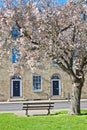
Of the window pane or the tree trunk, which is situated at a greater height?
the window pane

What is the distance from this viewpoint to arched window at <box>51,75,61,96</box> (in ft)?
159

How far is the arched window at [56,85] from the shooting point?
48531 millimetres

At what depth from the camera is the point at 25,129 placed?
1455 centimetres

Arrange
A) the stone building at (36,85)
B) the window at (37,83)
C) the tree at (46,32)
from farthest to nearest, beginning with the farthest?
the window at (37,83) < the stone building at (36,85) < the tree at (46,32)

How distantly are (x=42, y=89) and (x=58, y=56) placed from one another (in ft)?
88.1

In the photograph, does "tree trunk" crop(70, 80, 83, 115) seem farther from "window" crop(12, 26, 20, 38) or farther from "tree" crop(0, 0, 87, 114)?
"window" crop(12, 26, 20, 38)

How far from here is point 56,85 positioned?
1922 inches

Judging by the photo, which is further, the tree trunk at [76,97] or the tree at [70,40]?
the tree trunk at [76,97]

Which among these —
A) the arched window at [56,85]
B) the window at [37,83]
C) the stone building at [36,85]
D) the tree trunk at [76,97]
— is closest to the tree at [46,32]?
the tree trunk at [76,97]

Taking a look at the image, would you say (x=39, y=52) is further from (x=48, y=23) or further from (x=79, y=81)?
(x=79, y=81)

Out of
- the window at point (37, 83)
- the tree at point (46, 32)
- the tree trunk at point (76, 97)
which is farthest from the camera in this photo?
the window at point (37, 83)

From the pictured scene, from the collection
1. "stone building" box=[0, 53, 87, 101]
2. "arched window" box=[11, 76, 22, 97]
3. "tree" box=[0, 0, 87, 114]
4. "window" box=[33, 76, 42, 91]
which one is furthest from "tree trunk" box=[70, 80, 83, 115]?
"window" box=[33, 76, 42, 91]

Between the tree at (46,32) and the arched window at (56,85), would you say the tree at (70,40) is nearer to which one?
the tree at (46,32)

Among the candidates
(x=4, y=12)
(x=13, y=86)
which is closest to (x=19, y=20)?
(x=4, y=12)
